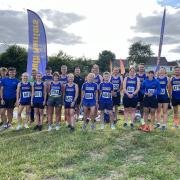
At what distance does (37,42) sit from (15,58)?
31.3m

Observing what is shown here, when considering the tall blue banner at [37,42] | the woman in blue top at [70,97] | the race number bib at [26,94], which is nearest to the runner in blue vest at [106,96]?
the woman in blue top at [70,97]

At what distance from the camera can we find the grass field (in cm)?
746

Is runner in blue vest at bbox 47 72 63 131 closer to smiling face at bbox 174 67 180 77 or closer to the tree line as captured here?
smiling face at bbox 174 67 180 77

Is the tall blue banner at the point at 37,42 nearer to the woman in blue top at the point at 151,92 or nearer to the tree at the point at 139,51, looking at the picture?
the woman in blue top at the point at 151,92

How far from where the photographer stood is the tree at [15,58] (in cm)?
4740

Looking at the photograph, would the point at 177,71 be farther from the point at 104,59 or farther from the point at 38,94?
the point at 104,59

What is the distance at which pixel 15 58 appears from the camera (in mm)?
47781

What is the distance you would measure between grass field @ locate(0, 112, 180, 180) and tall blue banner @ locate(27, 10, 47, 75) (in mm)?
6289

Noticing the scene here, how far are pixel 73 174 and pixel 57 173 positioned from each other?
0.34 metres


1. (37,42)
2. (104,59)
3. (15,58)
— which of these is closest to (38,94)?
(37,42)

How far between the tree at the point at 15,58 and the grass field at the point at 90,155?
36752mm

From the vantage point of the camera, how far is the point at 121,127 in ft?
37.7

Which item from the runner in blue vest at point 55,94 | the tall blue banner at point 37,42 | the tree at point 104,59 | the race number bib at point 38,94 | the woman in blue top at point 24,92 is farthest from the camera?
the tree at point 104,59

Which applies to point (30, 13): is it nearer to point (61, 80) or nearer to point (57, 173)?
point (61, 80)
